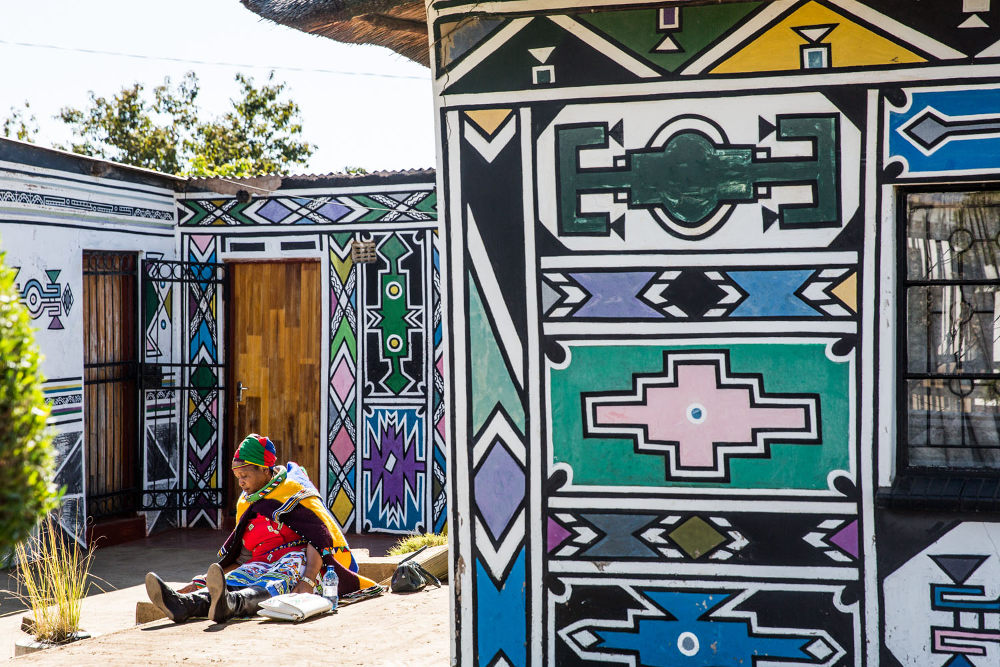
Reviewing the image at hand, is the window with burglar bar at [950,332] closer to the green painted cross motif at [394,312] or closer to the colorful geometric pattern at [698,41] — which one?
the colorful geometric pattern at [698,41]

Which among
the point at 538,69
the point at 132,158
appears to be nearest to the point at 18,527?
the point at 538,69

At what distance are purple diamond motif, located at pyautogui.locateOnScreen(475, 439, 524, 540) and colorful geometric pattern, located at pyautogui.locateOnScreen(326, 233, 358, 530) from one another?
4952 millimetres

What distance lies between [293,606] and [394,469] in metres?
3.42

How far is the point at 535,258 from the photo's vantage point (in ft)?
13.1

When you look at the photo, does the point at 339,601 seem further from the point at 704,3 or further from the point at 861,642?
the point at 704,3

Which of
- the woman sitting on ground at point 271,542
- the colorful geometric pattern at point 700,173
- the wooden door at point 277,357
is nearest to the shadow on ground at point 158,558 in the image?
the wooden door at point 277,357

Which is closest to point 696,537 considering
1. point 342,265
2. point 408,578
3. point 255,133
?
point 408,578

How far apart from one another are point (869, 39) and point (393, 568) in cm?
453

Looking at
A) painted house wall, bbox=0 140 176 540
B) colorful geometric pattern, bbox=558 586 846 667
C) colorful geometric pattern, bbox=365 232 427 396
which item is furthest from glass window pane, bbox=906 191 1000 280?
painted house wall, bbox=0 140 176 540

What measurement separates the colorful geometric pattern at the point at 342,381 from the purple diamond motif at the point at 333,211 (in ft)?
0.55

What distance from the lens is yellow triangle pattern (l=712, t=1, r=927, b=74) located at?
3.72 m

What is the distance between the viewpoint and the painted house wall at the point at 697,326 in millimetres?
3740

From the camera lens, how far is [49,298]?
7.95 metres

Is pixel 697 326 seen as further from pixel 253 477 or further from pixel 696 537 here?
pixel 253 477
